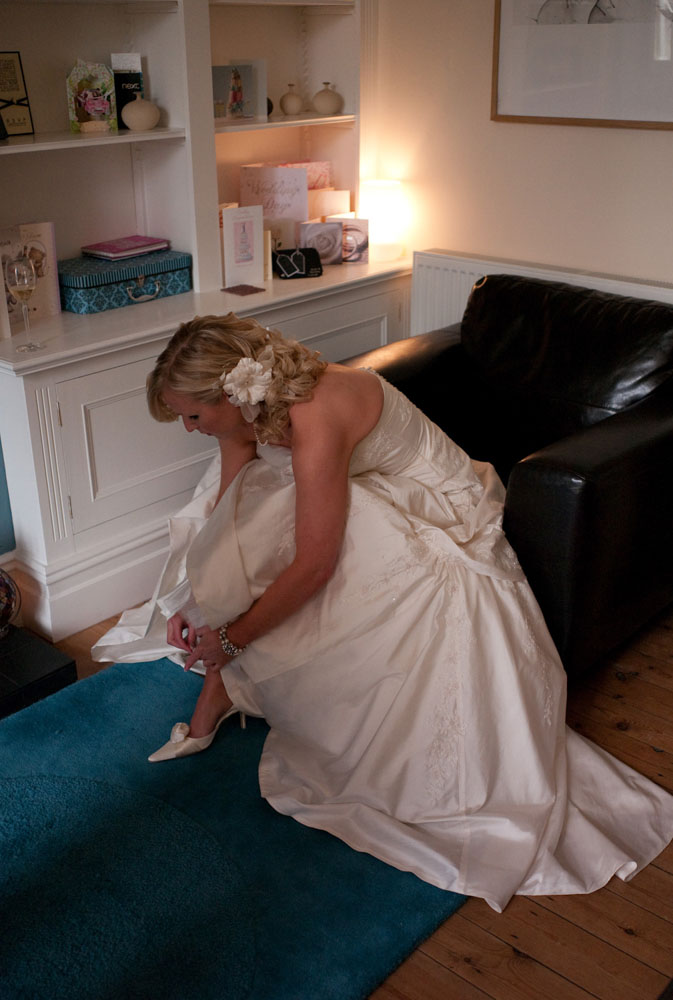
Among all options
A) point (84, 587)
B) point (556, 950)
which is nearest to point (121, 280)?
point (84, 587)

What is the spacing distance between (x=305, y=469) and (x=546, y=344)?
1108 mm

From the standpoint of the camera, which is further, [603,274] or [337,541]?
[603,274]

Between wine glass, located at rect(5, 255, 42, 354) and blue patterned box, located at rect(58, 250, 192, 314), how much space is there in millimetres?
210

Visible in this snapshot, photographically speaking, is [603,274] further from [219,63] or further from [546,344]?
[219,63]

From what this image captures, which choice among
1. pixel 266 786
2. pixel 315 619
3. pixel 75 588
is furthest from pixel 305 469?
pixel 75 588

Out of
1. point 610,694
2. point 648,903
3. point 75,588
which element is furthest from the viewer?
point 75,588

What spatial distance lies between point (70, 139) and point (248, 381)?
1071 mm

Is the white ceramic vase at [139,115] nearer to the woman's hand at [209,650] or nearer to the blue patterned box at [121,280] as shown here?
the blue patterned box at [121,280]

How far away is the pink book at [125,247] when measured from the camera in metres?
2.96

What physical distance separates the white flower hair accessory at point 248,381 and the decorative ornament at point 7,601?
0.95 m

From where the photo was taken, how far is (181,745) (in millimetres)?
2311

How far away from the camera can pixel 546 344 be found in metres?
2.84

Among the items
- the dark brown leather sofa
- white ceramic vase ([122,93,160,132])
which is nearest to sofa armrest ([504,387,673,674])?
the dark brown leather sofa

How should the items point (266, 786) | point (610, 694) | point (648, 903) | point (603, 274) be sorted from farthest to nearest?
1. point (603, 274)
2. point (610, 694)
3. point (266, 786)
4. point (648, 903)
